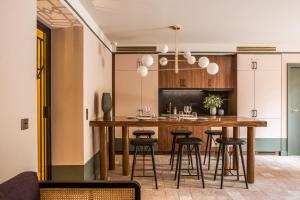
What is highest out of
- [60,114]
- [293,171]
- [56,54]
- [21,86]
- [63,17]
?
[63,17]

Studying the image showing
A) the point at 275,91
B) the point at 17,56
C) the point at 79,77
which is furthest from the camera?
the point at 275,91

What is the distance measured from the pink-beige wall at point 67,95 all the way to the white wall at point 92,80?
92 millimetres

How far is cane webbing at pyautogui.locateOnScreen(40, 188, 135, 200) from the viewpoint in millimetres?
1857

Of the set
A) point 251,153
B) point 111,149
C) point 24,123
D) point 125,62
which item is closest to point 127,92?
point 125,62

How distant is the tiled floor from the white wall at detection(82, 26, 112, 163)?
2.88 feet

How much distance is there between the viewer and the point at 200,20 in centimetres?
434

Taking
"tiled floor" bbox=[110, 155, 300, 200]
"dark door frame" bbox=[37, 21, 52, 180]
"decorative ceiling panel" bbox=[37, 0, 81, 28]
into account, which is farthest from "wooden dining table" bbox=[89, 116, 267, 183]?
"decorative ceiling panel" bbox=[37, 0, 81, 28]

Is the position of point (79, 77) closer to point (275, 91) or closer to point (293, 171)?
point (293, 171)

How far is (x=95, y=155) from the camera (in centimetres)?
441

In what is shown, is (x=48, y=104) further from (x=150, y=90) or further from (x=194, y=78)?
(x=194, y=78)

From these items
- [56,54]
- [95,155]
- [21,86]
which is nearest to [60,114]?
[56,54]

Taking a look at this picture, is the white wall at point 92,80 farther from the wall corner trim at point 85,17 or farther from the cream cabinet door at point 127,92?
the cream cabinet door at point 127,92

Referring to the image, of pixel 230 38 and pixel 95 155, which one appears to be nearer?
pixel 95 155

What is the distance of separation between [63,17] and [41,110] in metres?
1.18
